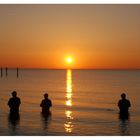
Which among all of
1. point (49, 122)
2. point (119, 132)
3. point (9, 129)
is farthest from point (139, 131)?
point (9, 129)

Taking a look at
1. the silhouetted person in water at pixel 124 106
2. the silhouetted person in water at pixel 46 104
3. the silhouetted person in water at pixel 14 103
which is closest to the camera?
the silhouetted person in water at pixel 14 103

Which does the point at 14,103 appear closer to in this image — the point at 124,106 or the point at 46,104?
the point at 46,104

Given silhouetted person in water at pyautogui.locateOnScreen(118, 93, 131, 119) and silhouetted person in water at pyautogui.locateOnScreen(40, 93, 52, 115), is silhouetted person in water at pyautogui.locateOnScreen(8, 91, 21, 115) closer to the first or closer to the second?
silhouetted person in water at pyautogui.locateOnScreen(40, 93, 52, 115)

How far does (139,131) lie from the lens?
1305cm

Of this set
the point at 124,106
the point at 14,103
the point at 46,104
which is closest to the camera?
the point at 14,103

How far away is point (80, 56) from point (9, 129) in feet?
14.0

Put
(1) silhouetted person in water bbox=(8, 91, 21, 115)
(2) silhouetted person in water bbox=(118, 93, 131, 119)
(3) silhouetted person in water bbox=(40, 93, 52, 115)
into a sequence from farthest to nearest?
(3) silhouetted person in water bbox=(40, 93, 52, 115), (2) silhouetted person in water bbox=(118, 93, 131, 119), (1) silhouetted person in water bbox=(8, 91, 21, 115)

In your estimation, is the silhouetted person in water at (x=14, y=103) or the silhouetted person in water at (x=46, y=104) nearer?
the silhouetted person in water at (x=14, y=103)

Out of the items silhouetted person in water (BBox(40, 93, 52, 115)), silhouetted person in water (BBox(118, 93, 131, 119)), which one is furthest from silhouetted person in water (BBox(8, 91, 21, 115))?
silhouetted person in water (BBox(118, 93, 131, 119))

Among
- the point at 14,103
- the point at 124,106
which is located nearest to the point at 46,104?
the point at 14,103

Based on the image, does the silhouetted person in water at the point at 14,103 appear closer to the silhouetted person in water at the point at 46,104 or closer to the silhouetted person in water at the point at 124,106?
the silhouetted person in water at the point at 46,104

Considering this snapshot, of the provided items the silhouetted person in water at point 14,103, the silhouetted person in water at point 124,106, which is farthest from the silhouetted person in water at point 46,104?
the silhouetted person in water at point 124,106

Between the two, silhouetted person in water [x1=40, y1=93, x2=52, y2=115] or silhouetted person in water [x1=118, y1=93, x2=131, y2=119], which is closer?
silhouetted person in water [x1=118, y1=93, x2=131, y2=119]
